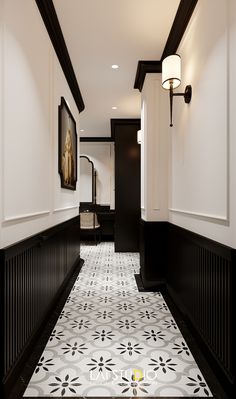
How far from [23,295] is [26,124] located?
1025 mm

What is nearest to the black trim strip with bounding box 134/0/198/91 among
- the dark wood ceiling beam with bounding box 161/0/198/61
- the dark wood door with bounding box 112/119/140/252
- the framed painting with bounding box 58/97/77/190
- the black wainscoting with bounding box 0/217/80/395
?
the dark wood ceiling beam with bounding box 161/0/198/61

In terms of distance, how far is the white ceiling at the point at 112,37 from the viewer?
2.23m

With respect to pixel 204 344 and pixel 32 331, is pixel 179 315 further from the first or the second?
pixel 32 331

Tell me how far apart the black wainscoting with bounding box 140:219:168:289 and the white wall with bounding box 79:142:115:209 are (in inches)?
166

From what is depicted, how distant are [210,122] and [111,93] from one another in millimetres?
2610

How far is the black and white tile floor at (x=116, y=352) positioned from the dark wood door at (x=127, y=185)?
2.35 m

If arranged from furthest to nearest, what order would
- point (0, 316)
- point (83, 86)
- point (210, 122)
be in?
1. point (83, 86)
2. point (210, 122)
3. point (0, 316)

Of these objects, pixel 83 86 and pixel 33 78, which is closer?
pixel 33 78

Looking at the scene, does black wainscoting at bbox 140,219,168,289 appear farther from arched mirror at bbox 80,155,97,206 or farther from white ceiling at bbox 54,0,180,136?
arched mirror at bbox 80,155,97,206

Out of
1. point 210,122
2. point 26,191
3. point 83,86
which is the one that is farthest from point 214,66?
point 83,86

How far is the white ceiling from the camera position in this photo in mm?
2227

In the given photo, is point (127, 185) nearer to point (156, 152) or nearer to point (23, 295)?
point (156, 152)

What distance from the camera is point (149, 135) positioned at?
316 centimetres

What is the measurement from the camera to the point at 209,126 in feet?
5.80
